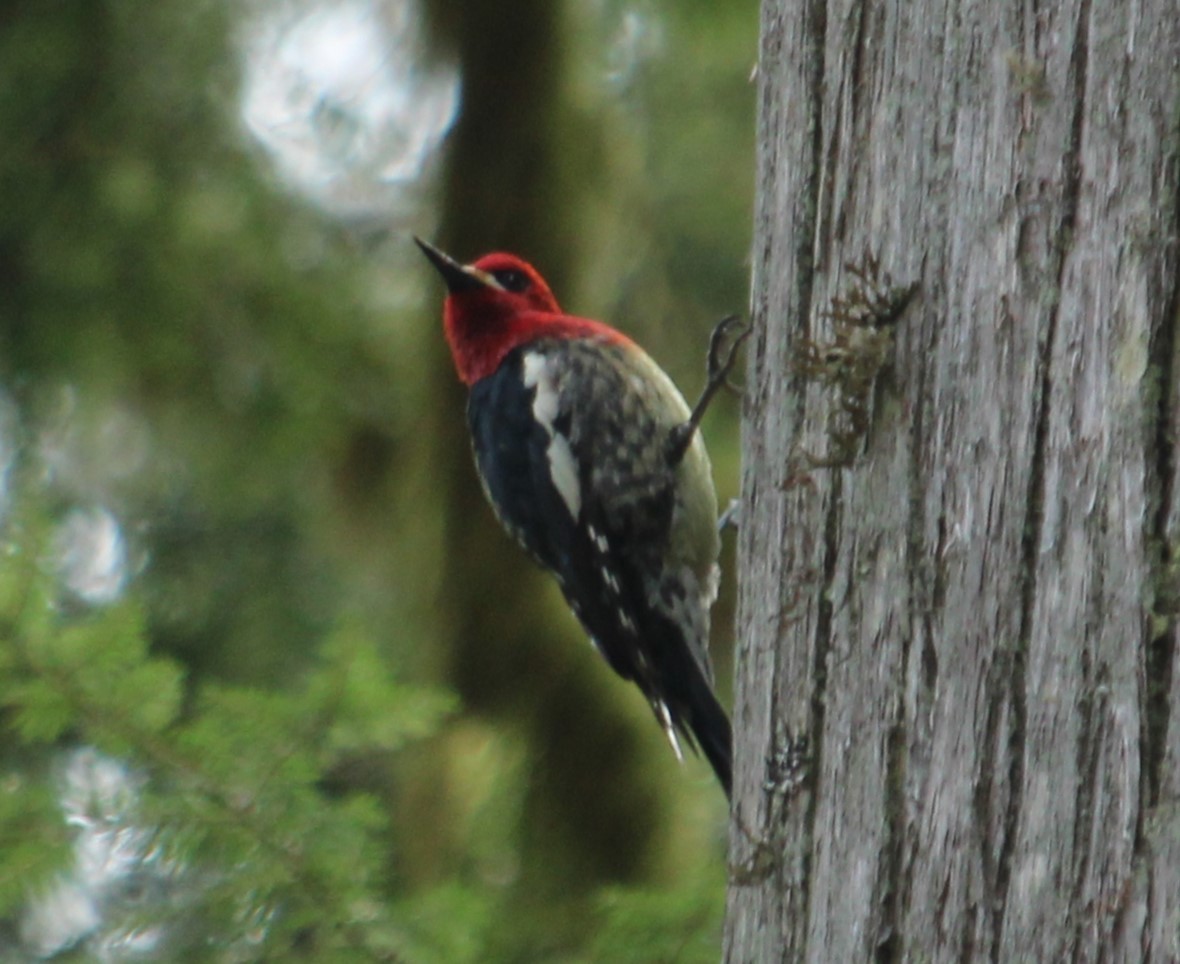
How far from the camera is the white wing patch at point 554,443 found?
372 cm

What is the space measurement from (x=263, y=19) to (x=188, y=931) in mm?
2711

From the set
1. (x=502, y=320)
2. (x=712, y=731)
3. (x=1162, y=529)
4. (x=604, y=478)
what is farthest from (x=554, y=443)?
(x=1162, y=529)

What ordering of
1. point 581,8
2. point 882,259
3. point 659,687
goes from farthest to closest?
point 581,8
point 659,687
point 882,259

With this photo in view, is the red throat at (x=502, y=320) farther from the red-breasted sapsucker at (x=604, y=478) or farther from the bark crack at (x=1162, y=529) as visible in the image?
the bark crack at (x=1162, y=529)

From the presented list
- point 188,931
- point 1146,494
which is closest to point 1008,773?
point 1146,494

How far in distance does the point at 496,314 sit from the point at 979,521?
2483 mm

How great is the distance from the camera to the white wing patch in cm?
372

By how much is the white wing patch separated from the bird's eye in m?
0.21

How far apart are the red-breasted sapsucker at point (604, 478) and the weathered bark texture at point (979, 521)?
1.91 metres

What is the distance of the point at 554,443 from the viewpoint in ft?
12.3

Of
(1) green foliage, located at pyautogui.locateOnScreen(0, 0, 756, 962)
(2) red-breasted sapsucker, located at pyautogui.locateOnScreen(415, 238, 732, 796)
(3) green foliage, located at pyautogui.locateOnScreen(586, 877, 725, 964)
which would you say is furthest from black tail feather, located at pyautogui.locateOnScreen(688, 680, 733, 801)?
(3) green foliage, located at pyautogui.locateOnScreen(586, 877, 725, 964)

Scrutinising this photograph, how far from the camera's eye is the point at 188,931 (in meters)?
2.58

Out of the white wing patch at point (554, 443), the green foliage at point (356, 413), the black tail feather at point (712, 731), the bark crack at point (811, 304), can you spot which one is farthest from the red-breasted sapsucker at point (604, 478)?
the bark crack at point (811, 304)

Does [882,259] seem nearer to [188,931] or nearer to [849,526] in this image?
[849,526]
